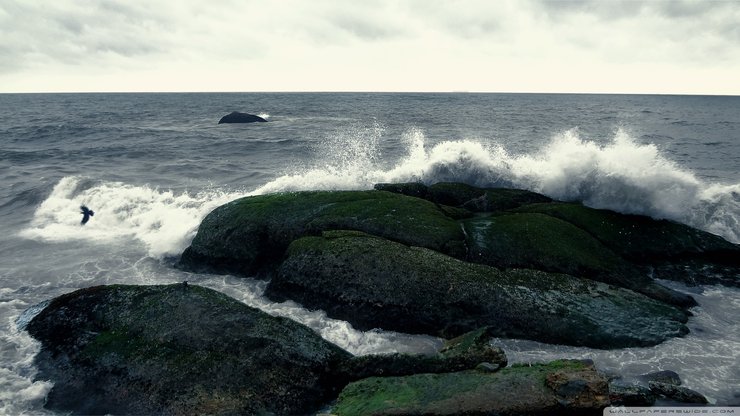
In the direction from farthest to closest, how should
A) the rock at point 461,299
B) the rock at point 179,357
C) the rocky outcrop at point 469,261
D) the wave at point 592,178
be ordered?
the wave at point 592,178 < the rocky outcrop at point 469,261 < the rock at point 461,299 < the rock at point 179,357

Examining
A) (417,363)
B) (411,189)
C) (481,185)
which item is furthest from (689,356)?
(481,185)

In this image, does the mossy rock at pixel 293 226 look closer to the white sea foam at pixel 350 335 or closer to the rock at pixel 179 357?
the white sea foam at pixel 350 335

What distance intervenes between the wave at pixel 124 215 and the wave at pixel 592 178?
4554mm

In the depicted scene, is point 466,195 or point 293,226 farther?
point 466,195

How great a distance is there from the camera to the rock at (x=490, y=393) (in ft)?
23.3

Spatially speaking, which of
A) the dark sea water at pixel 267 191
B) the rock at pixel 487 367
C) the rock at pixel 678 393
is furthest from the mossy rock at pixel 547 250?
the rock at pixel 487 367

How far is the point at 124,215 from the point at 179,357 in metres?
16.0

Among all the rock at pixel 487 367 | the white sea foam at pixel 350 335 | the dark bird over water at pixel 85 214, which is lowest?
the dark bird over water at pixel 85 214

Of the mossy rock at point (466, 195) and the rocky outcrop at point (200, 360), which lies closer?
the rocky outcrop at point (200, 360)

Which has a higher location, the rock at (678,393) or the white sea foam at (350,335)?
the rock at (678,393)

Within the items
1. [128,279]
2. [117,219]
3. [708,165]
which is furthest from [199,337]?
[708,165]

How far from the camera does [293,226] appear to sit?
1544 cm

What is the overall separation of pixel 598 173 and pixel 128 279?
60.2ft

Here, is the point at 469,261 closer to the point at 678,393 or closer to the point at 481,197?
the point at 481,197
